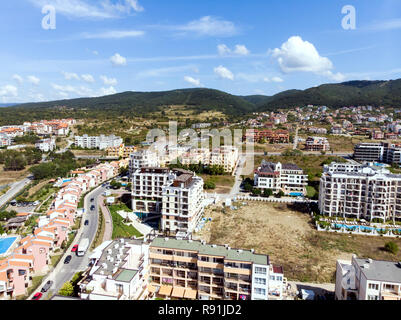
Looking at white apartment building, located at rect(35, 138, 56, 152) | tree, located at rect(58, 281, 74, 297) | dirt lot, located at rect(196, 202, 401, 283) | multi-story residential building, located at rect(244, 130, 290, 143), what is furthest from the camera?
multi-story residential building, located at rect(244, 130, 290, 143)

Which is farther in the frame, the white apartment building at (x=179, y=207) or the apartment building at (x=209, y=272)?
the white apartment building at (x=179, y=207)

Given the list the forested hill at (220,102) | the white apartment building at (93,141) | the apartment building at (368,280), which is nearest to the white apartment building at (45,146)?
the white apartment building at (93,141)

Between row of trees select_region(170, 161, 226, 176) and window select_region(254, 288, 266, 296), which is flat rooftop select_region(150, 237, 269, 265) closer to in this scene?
window select_region(254, 288, 266, 296)

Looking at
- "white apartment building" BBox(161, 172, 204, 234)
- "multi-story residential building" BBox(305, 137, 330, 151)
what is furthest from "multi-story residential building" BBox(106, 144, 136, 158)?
"multi-story residential building" BBox(305, 137, 330, 151)

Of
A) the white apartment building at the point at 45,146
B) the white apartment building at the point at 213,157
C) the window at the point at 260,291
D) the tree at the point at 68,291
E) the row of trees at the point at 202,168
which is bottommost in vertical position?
the tree at the point at 68,291

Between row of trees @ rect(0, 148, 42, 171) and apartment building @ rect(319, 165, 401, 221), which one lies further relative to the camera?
row of trees @ rect(0, 148, 42, 171)

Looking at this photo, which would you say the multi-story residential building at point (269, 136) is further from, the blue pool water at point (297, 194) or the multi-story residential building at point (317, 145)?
the blue pool water at point (297, 194)

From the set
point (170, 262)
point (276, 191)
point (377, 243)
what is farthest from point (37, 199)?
point (377, 243)
